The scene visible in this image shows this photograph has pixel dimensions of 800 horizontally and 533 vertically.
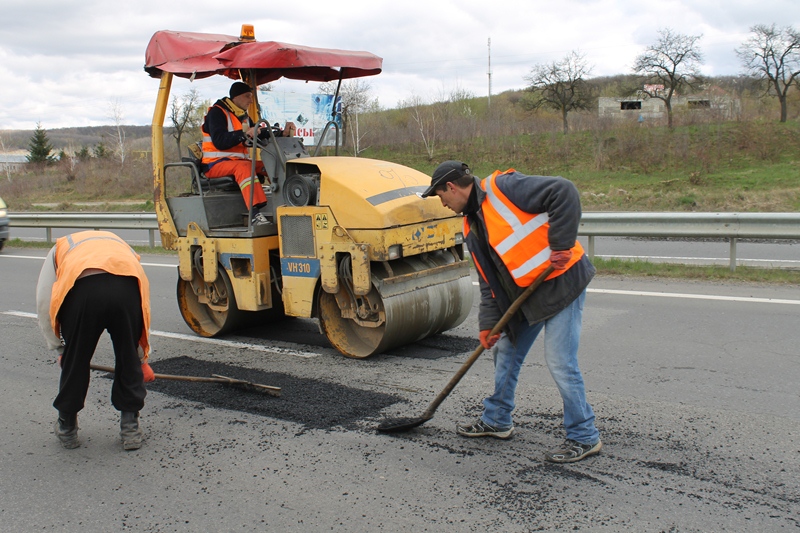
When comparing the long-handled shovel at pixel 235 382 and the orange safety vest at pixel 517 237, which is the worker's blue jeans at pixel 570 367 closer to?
the orange safety vest at pixel 517 237

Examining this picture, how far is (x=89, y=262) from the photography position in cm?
404

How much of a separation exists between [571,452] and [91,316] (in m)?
2.67

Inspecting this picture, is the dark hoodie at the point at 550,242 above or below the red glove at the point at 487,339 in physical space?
above

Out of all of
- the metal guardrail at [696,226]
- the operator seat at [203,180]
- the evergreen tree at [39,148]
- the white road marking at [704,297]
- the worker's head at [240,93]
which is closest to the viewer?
the worker's head at [240,93]

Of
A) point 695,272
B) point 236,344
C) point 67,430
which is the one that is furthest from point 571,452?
point 695,272

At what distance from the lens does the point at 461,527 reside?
322 cm

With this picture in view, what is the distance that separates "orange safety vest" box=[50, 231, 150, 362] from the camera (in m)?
4.02

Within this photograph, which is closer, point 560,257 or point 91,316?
point 560,257

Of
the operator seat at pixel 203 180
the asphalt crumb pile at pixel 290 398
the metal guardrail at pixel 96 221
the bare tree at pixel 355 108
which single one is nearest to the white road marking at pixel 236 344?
the asphalt crumb pile at pixel 290 398

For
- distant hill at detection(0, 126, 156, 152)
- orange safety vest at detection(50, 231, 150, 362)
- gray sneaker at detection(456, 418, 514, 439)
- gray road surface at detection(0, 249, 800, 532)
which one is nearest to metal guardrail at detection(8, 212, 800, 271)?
gray road surface at detection(0, 249, 800, 532)

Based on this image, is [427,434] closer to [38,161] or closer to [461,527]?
[461,527]

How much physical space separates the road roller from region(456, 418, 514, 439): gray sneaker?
63.8 inches

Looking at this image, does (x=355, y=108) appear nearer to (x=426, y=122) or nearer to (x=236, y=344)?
(x=426, y=122)

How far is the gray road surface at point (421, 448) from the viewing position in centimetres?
337
